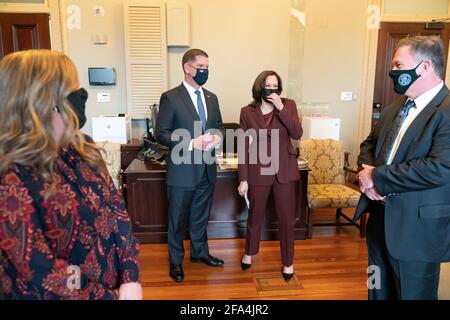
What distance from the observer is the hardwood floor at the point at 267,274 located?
251cm

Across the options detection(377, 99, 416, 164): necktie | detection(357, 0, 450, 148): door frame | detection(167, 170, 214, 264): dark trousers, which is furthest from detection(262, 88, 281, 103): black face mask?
detection(357, 0, 450, 148): door frame

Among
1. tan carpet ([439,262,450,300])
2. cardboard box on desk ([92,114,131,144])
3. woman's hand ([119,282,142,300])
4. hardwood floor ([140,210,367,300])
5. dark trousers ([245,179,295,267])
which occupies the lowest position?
hardwood floor ([140,210,367,300])

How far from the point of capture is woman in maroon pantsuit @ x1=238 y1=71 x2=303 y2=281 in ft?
8.05

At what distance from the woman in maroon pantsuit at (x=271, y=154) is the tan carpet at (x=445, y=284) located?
966 millimetres

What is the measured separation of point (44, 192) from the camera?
1.01m

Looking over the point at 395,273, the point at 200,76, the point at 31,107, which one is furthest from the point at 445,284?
the point at 31,107

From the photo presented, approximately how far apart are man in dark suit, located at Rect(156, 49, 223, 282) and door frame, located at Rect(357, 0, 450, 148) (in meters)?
3.13

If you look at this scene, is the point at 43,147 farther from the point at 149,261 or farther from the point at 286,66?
the point at 286,66

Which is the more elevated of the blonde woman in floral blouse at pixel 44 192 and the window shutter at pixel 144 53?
the window shutter at pixel 144 53

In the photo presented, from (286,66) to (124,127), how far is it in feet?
7.67

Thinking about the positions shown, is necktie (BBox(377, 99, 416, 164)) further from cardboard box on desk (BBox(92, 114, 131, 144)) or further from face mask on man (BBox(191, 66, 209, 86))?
cardboard box on desk (BBox(92, 114, 131, 144))

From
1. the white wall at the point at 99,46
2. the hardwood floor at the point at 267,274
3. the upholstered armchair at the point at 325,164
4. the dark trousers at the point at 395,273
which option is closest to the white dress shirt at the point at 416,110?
the dark trousers at the point at 395,273

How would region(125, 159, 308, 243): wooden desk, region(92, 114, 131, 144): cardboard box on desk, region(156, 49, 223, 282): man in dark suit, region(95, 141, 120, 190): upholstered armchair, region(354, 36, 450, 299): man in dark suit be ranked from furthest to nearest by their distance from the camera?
region(92, 114, 131, 144): cardboard box on desk, region(95, 141, 120, 190): upholstered armchair, region(125, 159, 308, 243): wooden desk, region(156, 49, 223, 282): man in dark suit, region(354, 36, 450, 299): man in dark suit

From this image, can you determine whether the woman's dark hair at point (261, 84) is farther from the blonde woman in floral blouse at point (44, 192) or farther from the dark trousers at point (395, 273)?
the blonde woman in floral blouse at point (44, 192)
